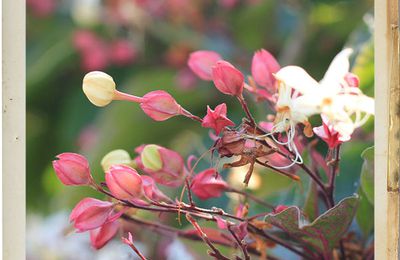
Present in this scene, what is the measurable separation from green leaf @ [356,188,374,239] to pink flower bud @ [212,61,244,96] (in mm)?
103

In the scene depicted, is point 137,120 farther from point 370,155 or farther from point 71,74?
point 370,155

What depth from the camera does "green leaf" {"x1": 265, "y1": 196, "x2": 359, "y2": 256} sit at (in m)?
0.40

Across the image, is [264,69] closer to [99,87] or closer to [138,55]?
[99,87]

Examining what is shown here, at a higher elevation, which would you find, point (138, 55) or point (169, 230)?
point (138, 55)

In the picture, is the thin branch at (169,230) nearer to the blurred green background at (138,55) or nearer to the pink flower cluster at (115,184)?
the pink flower cluster at (115,184)

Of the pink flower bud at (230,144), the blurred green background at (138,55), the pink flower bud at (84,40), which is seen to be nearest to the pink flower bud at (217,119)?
the pink flower bud at (230,144)

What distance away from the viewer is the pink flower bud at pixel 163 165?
16.8 inches

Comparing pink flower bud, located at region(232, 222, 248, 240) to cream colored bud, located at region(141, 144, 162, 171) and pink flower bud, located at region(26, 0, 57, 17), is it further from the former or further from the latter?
pink flower bud, located at region(26, 0, 57, 17)

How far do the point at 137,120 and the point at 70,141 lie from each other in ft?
0.49

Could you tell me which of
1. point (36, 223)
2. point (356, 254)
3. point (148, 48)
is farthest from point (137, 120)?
point (356, 254)

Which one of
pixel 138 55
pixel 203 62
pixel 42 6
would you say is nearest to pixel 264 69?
pixel 203 62

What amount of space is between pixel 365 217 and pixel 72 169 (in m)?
0.15

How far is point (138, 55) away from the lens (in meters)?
1.04

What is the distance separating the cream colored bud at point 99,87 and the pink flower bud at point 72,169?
3cm
